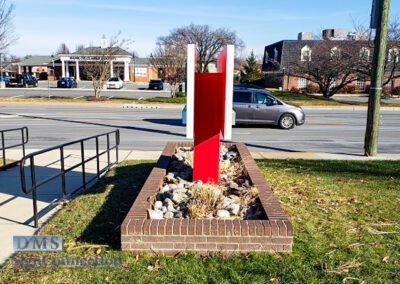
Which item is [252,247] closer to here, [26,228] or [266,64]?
[26,228]

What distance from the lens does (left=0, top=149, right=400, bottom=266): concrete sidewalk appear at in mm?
4842

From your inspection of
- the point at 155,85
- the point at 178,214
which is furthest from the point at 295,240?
the point at 155,85

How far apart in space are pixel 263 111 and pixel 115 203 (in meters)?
11.1

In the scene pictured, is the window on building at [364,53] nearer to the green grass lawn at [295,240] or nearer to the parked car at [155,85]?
the parked car at [155,85]

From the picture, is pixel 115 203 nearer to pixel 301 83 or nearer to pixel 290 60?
pixel 301 83

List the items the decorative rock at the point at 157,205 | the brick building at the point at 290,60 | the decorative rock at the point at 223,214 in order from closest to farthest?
the decorative rock at the point at 223,214, the decorative rock at the point at 157,205, the brick building at the point at 290,60

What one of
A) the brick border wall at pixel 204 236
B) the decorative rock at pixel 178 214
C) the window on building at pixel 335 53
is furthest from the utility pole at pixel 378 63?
the window on building at pixel 335 53

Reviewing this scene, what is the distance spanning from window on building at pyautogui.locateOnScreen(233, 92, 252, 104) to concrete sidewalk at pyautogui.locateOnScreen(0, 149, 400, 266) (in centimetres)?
608

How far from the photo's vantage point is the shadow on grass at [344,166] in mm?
7870

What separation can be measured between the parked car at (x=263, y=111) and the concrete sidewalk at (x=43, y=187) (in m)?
5.75

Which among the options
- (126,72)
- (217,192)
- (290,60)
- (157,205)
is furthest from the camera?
(126,72)

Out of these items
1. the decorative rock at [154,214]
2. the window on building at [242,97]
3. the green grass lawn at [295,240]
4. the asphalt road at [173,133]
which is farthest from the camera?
the window on building at [242,97]

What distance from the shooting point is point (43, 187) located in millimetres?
6875

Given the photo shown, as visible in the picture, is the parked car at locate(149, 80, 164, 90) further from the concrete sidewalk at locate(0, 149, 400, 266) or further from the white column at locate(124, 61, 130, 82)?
the concrete sidewalk at locate(0, 149, 400, 266)
